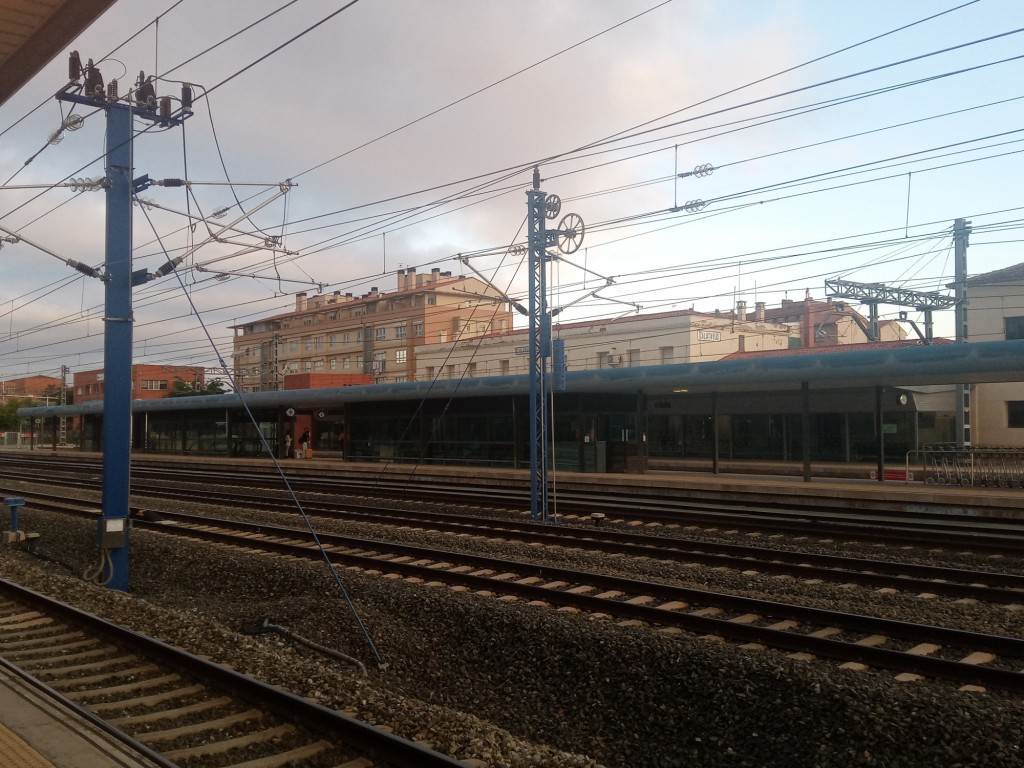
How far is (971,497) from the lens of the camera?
1923 cm

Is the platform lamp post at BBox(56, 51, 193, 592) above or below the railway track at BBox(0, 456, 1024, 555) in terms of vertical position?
above

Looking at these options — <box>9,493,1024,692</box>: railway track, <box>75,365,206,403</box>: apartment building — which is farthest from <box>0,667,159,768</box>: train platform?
<box>75,365,206,403</box>: apartment building

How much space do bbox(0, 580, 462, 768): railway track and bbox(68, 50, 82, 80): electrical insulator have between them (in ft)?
25.1

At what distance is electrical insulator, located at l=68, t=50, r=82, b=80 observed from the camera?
11.4 m

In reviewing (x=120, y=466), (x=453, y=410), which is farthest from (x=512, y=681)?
(x=453, y=410)

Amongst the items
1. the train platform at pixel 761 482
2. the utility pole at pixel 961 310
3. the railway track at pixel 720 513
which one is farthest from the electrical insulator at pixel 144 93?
the utility pole at pixel 961 310

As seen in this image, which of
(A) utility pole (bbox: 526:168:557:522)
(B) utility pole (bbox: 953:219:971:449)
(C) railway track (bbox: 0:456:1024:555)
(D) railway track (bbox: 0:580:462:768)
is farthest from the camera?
(B) utility pole (bbox: 953:219:971:449)

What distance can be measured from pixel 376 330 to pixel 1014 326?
168 ft

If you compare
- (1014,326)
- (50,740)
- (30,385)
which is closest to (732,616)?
(50,740)

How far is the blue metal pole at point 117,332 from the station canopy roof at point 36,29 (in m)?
2.81

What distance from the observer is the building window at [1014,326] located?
33562 mm

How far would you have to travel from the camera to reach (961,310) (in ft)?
91.6

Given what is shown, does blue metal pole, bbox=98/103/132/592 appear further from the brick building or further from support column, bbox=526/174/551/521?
the brick building

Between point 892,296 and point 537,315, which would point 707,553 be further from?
point 892,296
